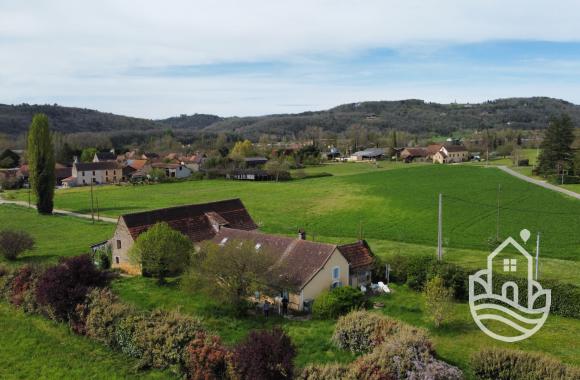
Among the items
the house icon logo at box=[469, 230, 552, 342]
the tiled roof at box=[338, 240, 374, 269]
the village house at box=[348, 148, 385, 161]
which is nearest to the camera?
the house icon logo at box=[469, 230, 552, 342]

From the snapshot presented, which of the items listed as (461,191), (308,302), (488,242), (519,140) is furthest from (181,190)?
(519,140)

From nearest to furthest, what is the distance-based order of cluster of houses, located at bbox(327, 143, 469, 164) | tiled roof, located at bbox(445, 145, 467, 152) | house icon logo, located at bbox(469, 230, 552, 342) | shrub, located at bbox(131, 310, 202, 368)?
1. shrub, located at bbox(131, 310, 202, 368)
2. house icon logo, located at bbox(469, 230, 552, 342)
3. cluster of houses, located at bbox(327, 143, 469, 164)
4. tiled roof, located at bbox(445, 145, 467, 152)

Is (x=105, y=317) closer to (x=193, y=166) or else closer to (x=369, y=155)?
(x=193, y=166)

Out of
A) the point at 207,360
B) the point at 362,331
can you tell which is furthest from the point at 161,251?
the point at 362,331

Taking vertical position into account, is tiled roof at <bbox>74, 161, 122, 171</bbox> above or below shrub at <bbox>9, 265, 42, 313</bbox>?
above

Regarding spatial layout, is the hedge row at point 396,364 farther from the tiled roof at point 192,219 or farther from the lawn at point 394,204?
the lawn at point 394,204

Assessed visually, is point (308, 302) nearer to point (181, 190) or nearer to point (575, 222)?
point (575, 222)

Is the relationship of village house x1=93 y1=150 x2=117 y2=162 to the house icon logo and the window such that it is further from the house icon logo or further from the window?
the house icon logo

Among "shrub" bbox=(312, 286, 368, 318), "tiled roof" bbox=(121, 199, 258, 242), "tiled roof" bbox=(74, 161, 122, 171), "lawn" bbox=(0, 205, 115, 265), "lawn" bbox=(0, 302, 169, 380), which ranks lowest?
"lawn" bbox=(0, 302, 169, 380)

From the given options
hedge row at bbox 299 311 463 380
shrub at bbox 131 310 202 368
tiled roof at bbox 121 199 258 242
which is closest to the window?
hedge row at bbox 299 311 463 380
